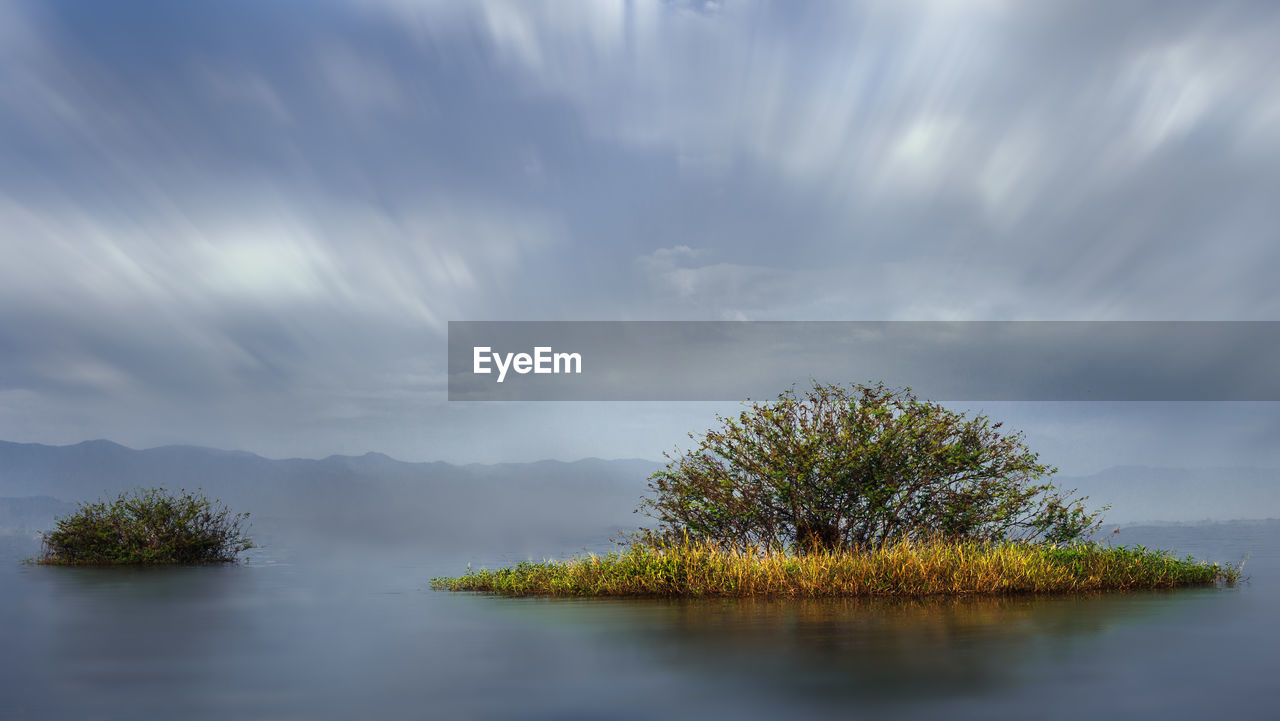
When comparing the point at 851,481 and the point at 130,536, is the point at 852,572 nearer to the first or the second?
the point at 851,481

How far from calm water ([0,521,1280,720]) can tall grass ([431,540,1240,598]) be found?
1.16 m

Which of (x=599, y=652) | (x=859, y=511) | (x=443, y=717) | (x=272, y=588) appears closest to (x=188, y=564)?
(x=272, y=588)

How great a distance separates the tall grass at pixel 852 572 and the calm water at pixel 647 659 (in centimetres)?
116

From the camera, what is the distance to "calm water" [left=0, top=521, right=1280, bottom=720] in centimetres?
845

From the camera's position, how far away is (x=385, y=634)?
13531 mm

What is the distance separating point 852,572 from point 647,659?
7.62 meters

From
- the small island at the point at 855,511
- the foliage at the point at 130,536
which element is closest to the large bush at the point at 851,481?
the small island at the point at 855,511

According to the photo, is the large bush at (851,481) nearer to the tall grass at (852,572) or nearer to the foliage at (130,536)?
the tall grass at (852,572)

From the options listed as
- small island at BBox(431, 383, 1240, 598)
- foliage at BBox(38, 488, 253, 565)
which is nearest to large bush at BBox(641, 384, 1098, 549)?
small island at BBox(431, 383, 1240, 598)

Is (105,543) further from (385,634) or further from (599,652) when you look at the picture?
(599,652)

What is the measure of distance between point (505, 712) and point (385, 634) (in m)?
5.92

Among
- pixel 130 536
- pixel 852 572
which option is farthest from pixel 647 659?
pixel 130 536

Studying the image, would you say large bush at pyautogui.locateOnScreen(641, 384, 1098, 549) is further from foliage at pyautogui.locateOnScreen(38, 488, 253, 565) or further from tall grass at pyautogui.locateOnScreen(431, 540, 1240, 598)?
foliage at pyautogui.locateOnScreen(38, 488, 253, 565)

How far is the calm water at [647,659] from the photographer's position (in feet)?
27.7
